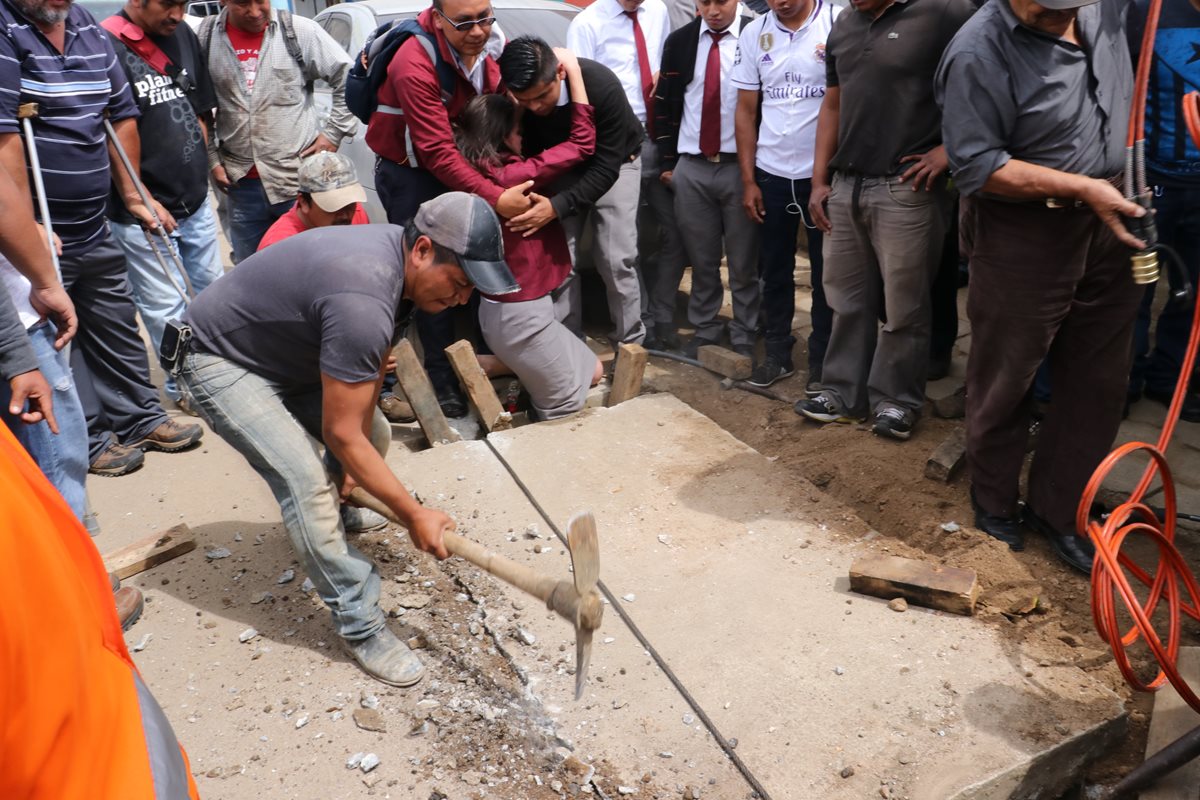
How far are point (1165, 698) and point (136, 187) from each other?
181 inches

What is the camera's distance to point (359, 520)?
388cm

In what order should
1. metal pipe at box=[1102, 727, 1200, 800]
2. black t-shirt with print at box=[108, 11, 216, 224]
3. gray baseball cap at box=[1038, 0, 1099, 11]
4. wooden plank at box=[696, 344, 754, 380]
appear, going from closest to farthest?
metal pipe at box=[1102, 727, 1200, 800] → gray baseball cap at box=[1038, 0, 1099, 11] → black t-shirt with print at box=[108, 11, 216, 224] → wooden plank at box=[696, 344, 754, 380]

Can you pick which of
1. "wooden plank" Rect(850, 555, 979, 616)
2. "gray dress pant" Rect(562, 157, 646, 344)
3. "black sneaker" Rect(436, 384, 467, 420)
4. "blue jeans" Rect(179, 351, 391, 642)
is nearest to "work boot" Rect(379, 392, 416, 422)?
"black sneaker" Rect(436, 384, 467, 420)

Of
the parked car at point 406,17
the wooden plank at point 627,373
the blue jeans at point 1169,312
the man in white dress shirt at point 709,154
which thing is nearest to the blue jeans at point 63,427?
the wooden plank at point 627,373

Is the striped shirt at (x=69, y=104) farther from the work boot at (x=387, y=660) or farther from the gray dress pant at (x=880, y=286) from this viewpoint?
the gray dress pant at (x=880, y=286)

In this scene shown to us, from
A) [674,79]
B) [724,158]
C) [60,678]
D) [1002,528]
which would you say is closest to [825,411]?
[1002,528]

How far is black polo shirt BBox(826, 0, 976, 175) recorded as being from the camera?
387cm

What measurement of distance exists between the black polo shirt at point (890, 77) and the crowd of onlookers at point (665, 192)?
0.04 feet

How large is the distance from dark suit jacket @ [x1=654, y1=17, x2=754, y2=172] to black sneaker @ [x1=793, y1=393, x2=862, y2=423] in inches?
69.0

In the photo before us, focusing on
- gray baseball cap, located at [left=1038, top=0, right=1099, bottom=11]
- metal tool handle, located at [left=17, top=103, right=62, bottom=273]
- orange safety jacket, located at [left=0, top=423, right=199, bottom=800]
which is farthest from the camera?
metal tool handle, located at [left=17, top=103, right=62, bottom=273]

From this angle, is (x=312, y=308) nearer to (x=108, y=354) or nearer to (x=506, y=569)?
(x=506, y=569)

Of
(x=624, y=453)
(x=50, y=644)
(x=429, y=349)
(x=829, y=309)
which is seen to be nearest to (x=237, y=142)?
(x=429, y=349)

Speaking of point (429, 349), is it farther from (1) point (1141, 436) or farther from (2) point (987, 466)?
(1) point (1141, 436)

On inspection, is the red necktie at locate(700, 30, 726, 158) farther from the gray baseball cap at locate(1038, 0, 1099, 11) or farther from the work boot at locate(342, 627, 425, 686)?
the work boot at locate(342, 627, 425, 686)
